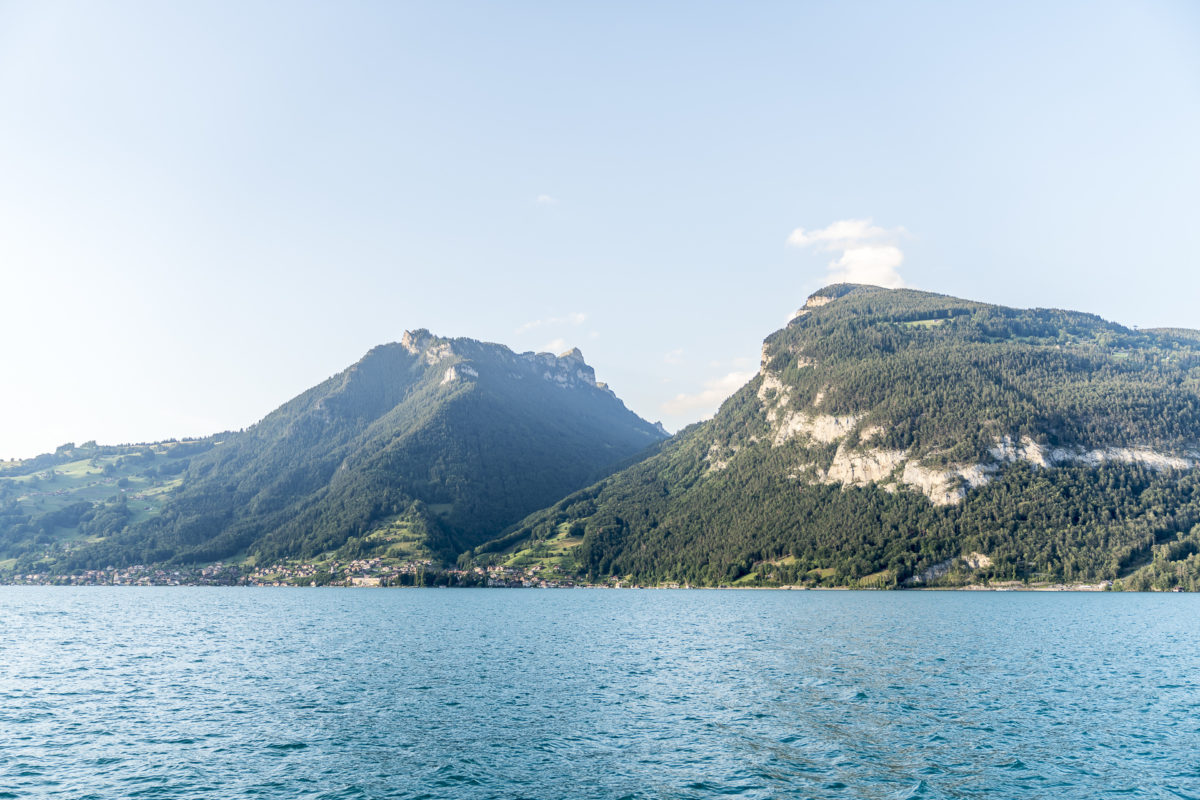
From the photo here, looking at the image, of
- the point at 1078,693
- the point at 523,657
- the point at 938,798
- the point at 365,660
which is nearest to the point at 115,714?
the point at 365,660

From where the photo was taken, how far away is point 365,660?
7388 centimetres

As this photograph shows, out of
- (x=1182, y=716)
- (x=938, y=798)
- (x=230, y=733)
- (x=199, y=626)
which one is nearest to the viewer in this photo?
(x=938, y=798)

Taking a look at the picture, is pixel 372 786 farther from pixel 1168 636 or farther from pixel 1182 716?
pixel 1168 636

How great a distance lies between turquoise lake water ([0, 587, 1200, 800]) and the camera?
34.6 m

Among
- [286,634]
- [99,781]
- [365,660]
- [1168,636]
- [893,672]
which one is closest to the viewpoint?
[99,781]

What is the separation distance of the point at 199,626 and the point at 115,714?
7236cm

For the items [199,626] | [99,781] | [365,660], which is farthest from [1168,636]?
[199,626]

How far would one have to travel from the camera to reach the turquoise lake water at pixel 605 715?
113 ft

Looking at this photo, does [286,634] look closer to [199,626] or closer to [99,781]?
[199,626]

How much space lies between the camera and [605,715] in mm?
47938

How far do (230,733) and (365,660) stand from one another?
30937 millimetres

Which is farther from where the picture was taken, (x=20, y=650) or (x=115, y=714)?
(x=20, y=650)

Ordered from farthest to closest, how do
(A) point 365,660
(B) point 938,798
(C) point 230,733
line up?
(A) point 365,660 → (C) point 230,733 → (B) point 938,798

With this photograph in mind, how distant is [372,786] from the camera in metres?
33.9
